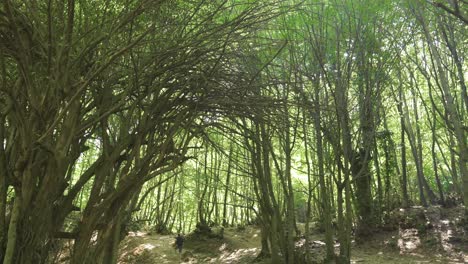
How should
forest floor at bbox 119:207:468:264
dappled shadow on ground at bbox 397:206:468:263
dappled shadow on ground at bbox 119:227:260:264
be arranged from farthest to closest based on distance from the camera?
dappled shadow on ground at bbox 119:227:260:264 → forest floor at bbox 119:207:468:264 → dappled shadow on ground at bbox 397:206:468:263

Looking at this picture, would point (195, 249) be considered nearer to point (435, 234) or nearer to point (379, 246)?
point (379, 246)

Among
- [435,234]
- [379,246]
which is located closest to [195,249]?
[379,246]

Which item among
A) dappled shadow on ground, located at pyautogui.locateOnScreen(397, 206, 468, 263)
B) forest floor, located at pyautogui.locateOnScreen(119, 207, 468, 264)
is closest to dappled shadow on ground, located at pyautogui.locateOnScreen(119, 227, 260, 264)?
forest floor, located at pyautogui.locateOnScreen(119, 207, 468, 264)

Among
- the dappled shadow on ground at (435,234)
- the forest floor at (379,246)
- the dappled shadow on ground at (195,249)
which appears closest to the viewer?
the dappled shadow on ground at (435,234)

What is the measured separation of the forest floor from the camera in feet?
29.4

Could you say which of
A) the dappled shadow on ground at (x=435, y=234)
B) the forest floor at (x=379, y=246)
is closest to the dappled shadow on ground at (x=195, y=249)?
the forest floor at (x=379, y=246)

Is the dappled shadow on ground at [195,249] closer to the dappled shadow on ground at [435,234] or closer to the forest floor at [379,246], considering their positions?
the forest floor at [379,246]

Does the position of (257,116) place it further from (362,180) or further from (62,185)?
(362,180)

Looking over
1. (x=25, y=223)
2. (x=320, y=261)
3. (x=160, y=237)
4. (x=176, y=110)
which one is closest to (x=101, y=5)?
(x=176, y=110)

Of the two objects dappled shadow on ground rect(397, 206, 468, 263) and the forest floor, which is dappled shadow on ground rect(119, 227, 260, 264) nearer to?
the forest floor

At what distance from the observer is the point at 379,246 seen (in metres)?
9.97

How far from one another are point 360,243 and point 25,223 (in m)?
9.55

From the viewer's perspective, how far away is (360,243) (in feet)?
34.1

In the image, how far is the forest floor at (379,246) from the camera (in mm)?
8969
